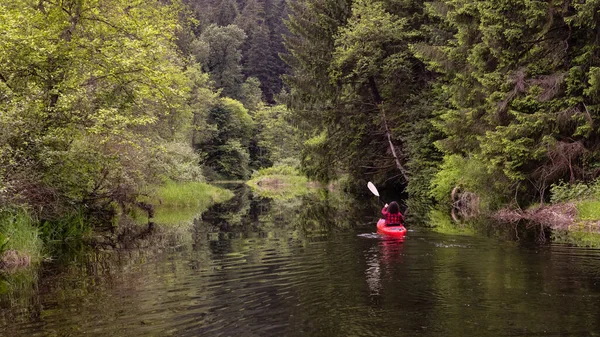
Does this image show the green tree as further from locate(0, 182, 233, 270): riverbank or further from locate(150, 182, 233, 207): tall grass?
locate(0, 182, 233, 270): riverbank

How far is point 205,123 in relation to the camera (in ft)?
224

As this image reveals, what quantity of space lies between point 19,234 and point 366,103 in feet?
82.7

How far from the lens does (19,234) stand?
1245 centimetres

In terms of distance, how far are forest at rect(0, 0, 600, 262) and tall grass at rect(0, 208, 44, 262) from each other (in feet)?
0.18

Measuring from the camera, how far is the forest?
1477cm

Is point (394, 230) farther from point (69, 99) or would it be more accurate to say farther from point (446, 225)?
point (69, 99)

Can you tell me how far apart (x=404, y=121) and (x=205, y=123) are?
40.4m

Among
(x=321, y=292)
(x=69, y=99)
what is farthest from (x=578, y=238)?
(x=69, y=99)

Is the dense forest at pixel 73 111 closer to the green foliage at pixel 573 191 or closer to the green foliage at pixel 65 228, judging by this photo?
the green foliage at pixel 65 228

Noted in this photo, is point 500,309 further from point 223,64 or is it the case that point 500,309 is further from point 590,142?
point 223,64

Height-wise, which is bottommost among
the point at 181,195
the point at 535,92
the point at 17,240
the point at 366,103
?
the point at 17,240

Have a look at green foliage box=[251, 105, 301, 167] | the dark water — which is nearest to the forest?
the dark water

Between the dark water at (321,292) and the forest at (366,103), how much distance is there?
3453 millimetres

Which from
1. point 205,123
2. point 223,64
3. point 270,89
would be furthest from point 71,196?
point 270,89
